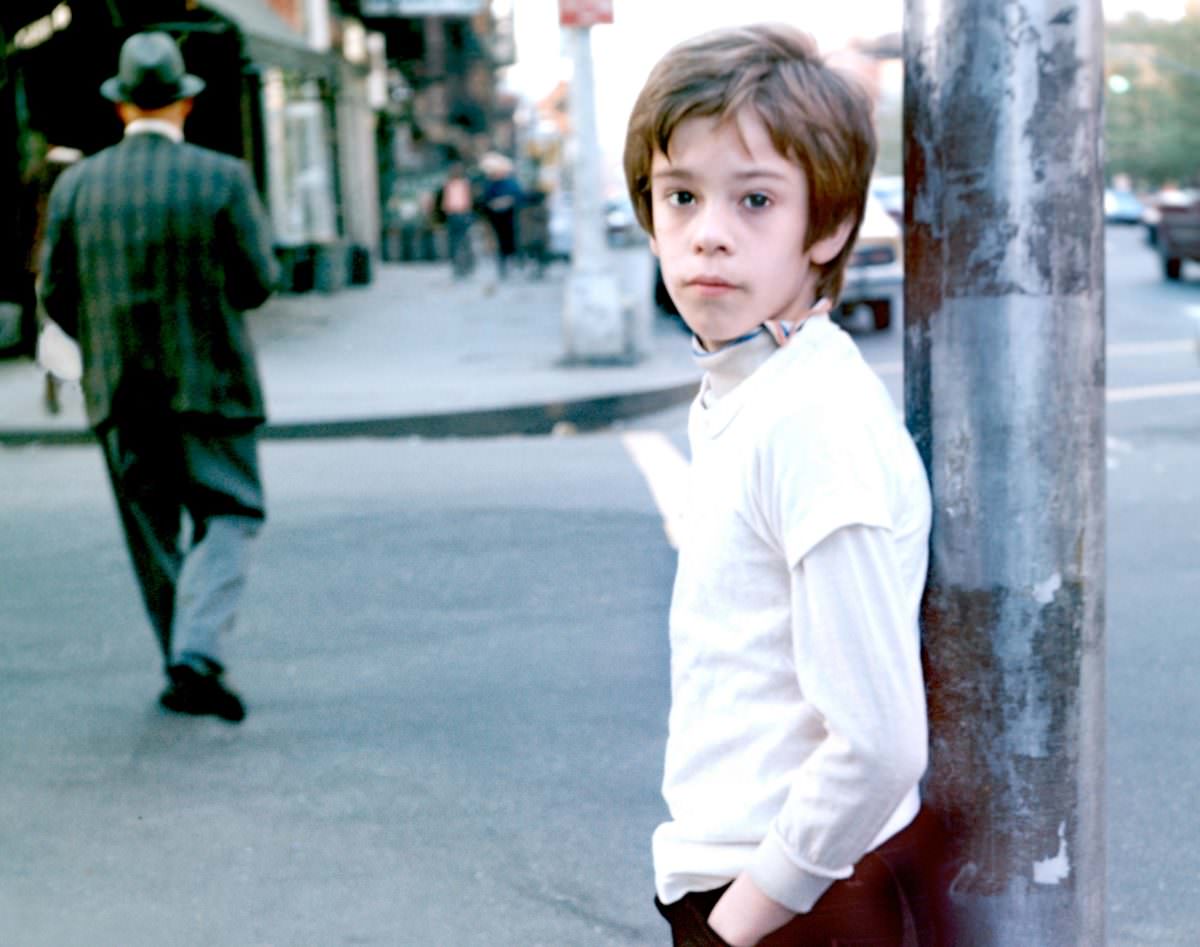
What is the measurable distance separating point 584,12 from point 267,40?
6127 millimetres

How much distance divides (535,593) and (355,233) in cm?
2361

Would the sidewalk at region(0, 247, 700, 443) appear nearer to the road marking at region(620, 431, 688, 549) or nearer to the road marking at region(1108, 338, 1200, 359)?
the road marking at region(620, 431, 688, 549)

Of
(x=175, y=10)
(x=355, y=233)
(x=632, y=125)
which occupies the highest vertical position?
(x=175, y=10)

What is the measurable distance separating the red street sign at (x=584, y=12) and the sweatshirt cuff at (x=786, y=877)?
13.0 m

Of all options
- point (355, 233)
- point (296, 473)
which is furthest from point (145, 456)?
point (355, 233)

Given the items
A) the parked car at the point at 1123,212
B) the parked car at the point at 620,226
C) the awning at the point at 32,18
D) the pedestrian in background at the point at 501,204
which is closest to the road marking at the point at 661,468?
the parked car at the point at 620,226

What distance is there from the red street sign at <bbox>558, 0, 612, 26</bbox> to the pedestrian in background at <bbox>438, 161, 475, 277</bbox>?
13437mm

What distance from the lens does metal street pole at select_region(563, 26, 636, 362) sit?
1477 centimetres

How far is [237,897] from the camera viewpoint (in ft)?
12.6

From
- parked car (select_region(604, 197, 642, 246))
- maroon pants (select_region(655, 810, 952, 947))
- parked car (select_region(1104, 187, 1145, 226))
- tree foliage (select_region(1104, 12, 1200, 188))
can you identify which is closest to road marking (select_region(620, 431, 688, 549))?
maroon pants (select_region(655, 810, 952, 947))

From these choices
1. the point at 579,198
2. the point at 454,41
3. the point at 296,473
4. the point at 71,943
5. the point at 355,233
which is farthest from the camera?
the point at 454,41

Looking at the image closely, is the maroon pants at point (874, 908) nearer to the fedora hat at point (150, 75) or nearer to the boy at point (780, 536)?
the boy at point (780, 536)

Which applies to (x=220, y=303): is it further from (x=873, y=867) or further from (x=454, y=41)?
(x=454, y=41)

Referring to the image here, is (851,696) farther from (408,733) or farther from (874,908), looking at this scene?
(408,733)
